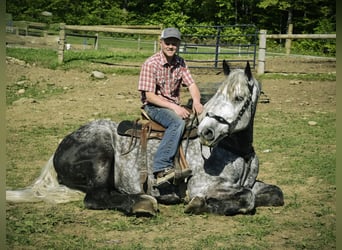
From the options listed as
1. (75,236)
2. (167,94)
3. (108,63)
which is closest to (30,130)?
(167,94)

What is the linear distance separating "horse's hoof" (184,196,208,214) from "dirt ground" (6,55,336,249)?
299 centimetres

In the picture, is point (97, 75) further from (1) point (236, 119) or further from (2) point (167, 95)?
(1) point (236, 119)

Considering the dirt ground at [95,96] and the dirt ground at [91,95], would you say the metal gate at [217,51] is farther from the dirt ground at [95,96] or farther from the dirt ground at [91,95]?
the dirt ground at [95,96]

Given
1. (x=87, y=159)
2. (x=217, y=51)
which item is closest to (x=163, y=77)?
(x=87, y=159)

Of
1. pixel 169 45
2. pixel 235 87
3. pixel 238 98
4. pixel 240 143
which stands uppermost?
pixel 169 45

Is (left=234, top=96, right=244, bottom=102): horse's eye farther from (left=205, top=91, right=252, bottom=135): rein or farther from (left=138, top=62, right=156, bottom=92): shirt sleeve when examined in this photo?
(left=138, top=62, right=156, bottom=92): shirt sleeve

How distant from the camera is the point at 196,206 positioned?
4.60 meters

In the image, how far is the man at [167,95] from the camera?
15.4 ft

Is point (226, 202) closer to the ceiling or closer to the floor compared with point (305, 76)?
closer to the floor

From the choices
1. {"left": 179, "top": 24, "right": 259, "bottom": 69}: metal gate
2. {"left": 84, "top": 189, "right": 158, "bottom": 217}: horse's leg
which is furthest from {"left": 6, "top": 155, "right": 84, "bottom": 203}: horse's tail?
{"left": 179, "top": 24, "right": 259, "bottom": 69}: metal gate

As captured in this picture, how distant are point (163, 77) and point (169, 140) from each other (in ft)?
2.51

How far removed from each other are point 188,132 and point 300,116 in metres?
6.17

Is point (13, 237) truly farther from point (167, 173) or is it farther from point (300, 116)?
point (300, 116)

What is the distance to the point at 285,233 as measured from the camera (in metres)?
4.29
